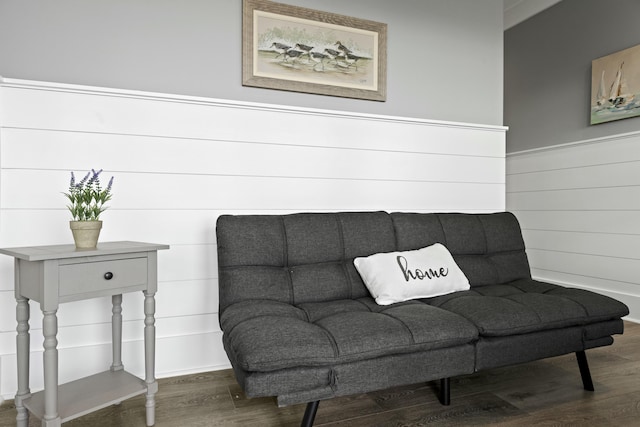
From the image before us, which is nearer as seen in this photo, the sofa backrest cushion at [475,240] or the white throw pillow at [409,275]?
the white throw pillow at [409,275]

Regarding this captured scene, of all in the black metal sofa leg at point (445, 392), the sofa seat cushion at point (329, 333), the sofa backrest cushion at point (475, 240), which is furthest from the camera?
the sofa backrest cushion at point (475, 240)

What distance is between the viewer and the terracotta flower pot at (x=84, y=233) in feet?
5.08

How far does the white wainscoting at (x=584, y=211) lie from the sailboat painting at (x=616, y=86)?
0.70ft

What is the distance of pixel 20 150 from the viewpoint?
6.03ft

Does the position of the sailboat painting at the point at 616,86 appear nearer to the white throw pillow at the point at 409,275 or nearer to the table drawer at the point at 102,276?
the white throw pillow at the point at 409,275

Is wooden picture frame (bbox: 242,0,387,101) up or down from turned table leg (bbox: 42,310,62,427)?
up

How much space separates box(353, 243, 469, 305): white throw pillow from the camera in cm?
188

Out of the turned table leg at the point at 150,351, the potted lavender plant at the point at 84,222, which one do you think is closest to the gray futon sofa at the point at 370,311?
the turned table leg at the point at 150,351

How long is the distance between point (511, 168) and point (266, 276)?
136 inches

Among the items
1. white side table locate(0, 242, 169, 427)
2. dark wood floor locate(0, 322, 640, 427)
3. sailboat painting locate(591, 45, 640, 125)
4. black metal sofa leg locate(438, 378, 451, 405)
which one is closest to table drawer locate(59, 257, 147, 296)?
white side table locate(0, 242, 169, 427)

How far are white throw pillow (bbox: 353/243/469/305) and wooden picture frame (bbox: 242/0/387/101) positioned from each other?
1.07m

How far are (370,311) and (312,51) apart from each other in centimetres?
153

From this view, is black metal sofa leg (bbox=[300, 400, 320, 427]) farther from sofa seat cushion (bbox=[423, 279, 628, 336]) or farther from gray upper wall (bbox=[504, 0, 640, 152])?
gray upper wall (bbox=[504, 0, 640, 152])

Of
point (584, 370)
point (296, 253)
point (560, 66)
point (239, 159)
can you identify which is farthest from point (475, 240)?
point (560, 66)
